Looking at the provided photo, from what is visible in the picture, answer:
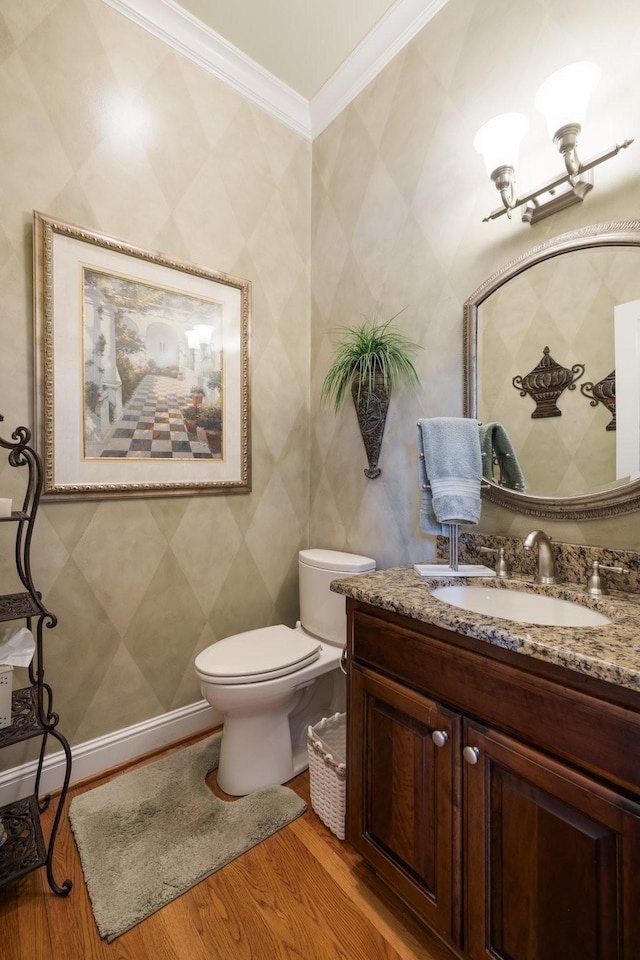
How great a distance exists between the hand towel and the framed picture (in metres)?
1.07

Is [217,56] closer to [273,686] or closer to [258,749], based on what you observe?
[273,686]

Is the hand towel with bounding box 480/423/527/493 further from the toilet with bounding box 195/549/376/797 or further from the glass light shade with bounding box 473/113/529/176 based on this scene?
the glass light shade with bounding box 473/113/529/176

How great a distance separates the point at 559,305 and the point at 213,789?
2.03 m

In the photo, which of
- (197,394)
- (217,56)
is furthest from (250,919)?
(217,56)

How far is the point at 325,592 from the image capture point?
6.15ft

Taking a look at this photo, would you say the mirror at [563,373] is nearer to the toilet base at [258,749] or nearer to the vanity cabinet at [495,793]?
the vanity cabinet at [495,793]

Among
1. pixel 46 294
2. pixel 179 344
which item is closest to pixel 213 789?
pixel 179 344

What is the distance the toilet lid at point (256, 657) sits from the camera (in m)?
1.46

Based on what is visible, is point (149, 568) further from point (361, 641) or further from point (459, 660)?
point (459, 660)

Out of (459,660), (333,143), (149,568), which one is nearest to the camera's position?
(459,660)

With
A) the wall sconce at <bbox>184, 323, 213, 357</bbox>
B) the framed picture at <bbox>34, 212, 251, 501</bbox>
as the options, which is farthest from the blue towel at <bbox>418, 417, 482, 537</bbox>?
the wall sconce at <bbox>184, 323, 213, 357</bbox>

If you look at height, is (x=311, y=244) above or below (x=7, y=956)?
above

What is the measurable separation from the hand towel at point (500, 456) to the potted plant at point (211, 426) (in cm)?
112

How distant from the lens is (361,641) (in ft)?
3.96
